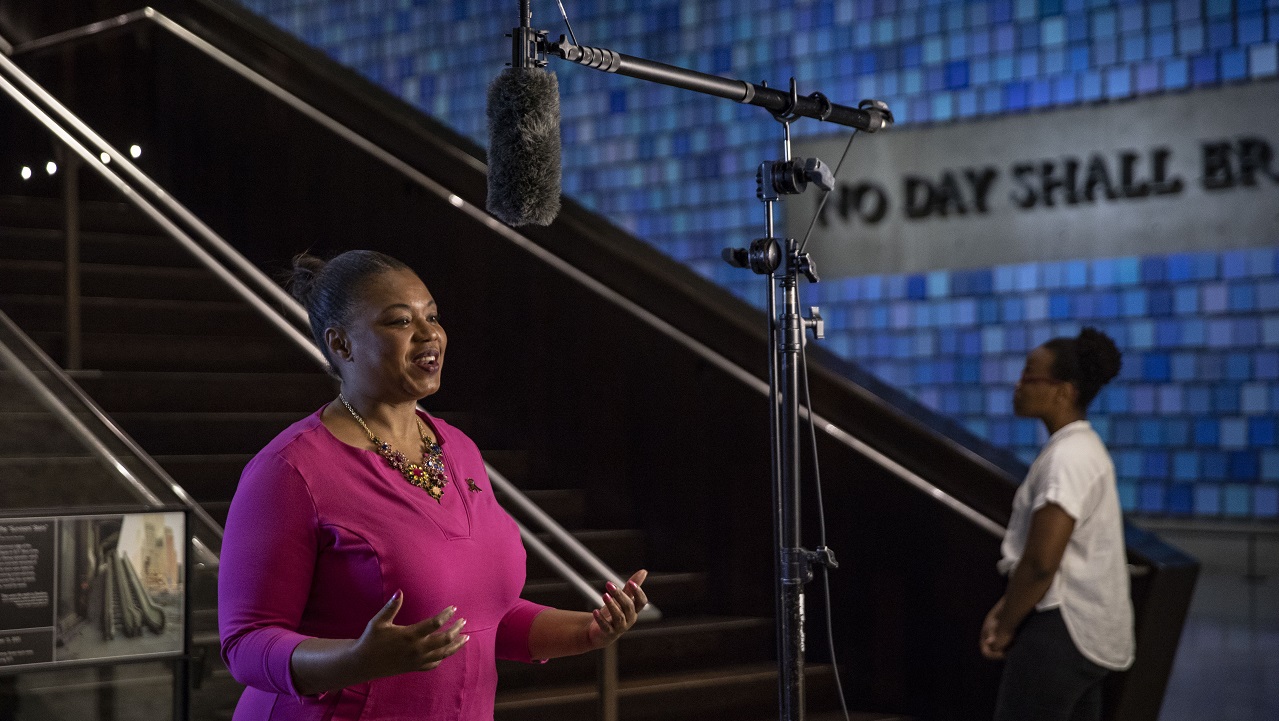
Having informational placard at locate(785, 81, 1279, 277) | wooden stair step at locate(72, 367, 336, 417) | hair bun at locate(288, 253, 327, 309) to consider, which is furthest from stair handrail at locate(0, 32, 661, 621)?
informational placard at locate(785, 81, 1279, 277)

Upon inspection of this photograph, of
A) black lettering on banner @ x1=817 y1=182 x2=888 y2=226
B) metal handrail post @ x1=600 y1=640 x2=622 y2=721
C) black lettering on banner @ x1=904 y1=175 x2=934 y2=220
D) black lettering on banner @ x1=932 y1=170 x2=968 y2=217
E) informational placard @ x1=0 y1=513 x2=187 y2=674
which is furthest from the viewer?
black lettering on banner @ x1=817 y1=182 x2=888 y2=226

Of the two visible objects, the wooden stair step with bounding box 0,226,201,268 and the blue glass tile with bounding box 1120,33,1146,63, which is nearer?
the wooden stair step with bounding box 0,226,201,268

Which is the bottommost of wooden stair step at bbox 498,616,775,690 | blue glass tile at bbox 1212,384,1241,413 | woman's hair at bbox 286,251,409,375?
wooden stair step at bbox 498,616,775,690

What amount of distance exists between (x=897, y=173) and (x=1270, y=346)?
7.25ft

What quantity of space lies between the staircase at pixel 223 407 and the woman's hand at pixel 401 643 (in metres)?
1.90

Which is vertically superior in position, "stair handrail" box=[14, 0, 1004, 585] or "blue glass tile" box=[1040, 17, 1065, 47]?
"blue glass tile" box=[1040, 17, 1065, 47]

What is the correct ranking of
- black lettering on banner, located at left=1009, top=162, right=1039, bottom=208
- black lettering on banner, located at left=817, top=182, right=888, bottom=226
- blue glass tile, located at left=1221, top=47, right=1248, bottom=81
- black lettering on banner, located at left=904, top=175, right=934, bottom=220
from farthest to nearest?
1. black lettering on banner, located at left=817, top=182, right=888, bottom=226
2. black lettering on banner, located at left=904, top=175, right=934, bottom=220
3. black lettering on banner, located at left=1009, top=162, right=1039, bottom=208
4. blue glass tile, located at left=1221, top=47, right=1248, bottom=81

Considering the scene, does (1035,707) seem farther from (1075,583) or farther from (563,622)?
(563,622)

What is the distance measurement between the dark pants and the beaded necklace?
1813 millimetres

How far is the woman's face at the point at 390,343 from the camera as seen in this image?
1979 mm

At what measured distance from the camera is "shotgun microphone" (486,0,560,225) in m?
2.12

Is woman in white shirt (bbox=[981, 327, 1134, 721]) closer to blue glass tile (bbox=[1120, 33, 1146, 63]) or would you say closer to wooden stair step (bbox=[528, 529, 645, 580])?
wooden stair step (bbox=[528, 529, 645, 580])

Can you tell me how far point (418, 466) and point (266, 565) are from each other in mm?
257

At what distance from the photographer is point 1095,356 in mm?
3467
